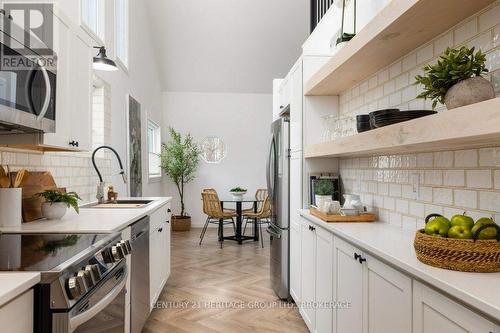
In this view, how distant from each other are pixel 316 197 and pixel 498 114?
1.90 metres

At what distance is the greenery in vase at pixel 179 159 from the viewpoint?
693cm

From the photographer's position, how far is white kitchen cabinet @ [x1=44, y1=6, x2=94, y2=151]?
2020 millimetres

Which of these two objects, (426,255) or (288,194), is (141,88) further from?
(426,255)

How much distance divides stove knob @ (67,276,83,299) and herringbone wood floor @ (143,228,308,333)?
1.72m

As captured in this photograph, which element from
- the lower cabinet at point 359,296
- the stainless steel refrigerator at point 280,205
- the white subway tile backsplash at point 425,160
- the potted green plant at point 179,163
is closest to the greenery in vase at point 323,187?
the lower cabinet at point 359,296

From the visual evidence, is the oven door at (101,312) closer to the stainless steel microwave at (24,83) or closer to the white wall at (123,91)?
the stainless steel microwave at (24,83)

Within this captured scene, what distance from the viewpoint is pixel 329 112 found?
3.11 metres

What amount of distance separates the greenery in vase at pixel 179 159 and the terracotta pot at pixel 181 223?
0.15 m

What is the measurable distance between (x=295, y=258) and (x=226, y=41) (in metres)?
4.86

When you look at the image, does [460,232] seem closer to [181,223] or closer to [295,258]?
[295,258]

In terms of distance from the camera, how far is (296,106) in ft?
10.4

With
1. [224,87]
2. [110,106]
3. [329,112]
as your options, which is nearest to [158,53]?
[224,87]

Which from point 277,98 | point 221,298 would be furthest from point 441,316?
point 277,98

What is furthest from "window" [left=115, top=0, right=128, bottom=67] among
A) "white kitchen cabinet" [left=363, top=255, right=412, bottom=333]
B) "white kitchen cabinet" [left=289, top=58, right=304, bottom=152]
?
"white kitchen cabinet" [left=363, top=255, right=412, bottom=333]
